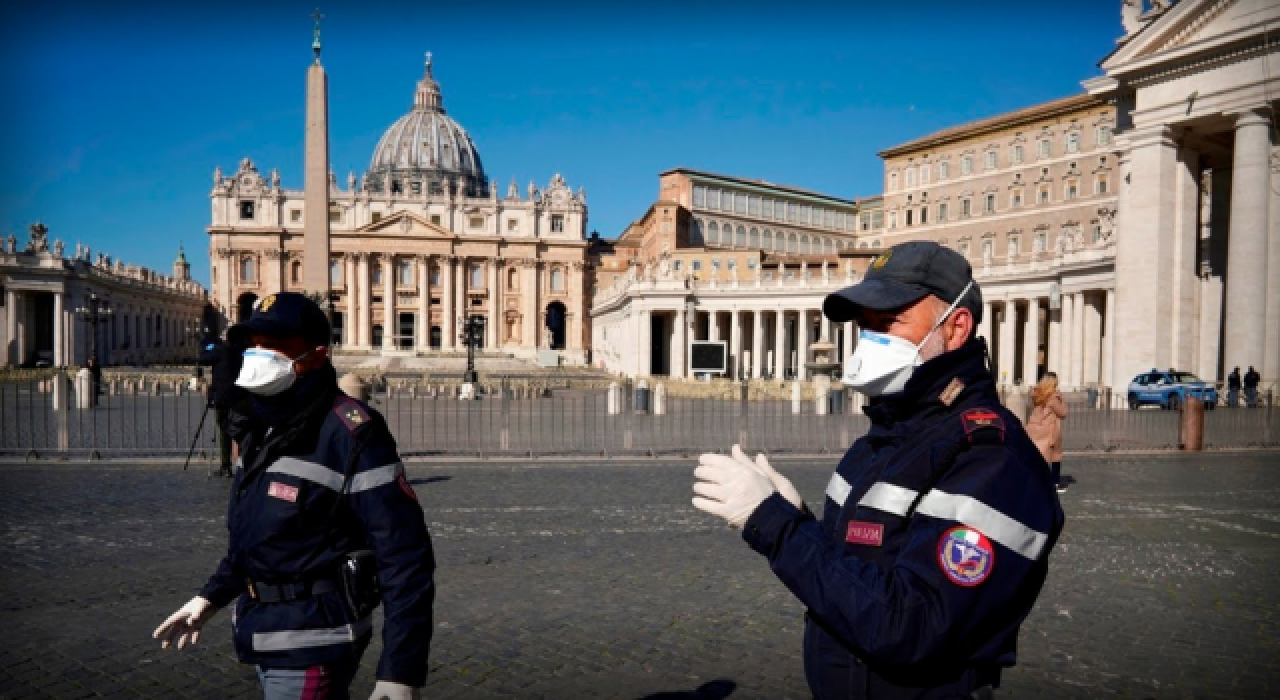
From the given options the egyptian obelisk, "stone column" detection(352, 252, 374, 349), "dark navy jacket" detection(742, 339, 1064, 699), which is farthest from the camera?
"stone column" detection(352, 252, 374, 349)

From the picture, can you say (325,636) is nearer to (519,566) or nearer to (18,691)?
(18,691)

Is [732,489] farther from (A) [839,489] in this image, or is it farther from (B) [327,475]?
(B) [327,475]

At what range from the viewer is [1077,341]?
3453 centimetres

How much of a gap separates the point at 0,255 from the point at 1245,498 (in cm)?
5838

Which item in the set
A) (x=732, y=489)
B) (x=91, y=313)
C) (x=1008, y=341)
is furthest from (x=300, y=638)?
(x=91, y=313)

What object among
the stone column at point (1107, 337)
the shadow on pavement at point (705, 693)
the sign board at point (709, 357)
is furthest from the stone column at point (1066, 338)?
the shadow on pavement at point (705, 693)

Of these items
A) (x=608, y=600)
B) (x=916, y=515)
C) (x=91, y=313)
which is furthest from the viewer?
(x=91, y=313)

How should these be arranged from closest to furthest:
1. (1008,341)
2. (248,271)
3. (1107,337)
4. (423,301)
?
(1107,337) < (1008,341) < (248,271) < (423,301)

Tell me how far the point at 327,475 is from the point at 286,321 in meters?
0.54

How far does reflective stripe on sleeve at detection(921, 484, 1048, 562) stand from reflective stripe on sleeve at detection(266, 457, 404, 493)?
163cm

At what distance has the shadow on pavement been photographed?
4.31 metres

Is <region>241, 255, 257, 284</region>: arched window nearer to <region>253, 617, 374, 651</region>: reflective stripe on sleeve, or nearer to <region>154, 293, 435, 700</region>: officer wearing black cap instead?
<region>154, 293, 435, 700</region>: officer wearing black cap

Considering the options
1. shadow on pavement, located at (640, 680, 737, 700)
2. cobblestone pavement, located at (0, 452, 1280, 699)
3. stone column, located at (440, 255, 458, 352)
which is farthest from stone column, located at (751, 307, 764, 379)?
shadow on pavement, located at (640, 680, 737, 700)

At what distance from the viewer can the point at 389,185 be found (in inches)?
3418
